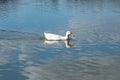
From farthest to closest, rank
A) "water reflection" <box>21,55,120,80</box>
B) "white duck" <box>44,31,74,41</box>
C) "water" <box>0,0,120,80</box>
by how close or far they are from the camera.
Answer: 1. "white duck" <box>44,31,74,41</box>
2. "water" <box>0,0,120,80</box>
3. "water reflection" <box>21,55,120,80</box>

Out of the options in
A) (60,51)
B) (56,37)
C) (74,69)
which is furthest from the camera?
(56,37)

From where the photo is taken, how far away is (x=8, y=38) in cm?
3080

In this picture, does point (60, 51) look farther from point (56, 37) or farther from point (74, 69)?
point (74, 69)

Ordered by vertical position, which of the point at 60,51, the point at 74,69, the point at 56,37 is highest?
the point at 56,37

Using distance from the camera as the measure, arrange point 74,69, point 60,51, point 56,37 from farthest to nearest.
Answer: point 56,37, point 60,51, point 74,69

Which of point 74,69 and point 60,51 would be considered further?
point 60,51

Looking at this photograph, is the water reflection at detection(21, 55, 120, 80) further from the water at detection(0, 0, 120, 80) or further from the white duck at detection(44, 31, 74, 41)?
the white duck at detection(44, 31, 74, 41)

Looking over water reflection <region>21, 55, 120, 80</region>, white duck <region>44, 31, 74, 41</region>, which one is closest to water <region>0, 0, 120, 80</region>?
water reflection <region>21, 55, 120, 80</region>

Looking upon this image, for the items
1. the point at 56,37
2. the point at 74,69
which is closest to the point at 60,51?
the point at 56,37

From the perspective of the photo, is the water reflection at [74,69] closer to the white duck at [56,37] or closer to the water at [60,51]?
the water at [60,51]

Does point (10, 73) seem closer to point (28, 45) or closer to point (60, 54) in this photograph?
point (60, 54)

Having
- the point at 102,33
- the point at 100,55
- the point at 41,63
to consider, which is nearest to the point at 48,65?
the point at 41,63

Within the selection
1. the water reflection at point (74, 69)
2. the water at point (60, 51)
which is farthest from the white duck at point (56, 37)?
the water reflection at point (74, 69)

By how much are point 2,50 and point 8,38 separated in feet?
14.4
